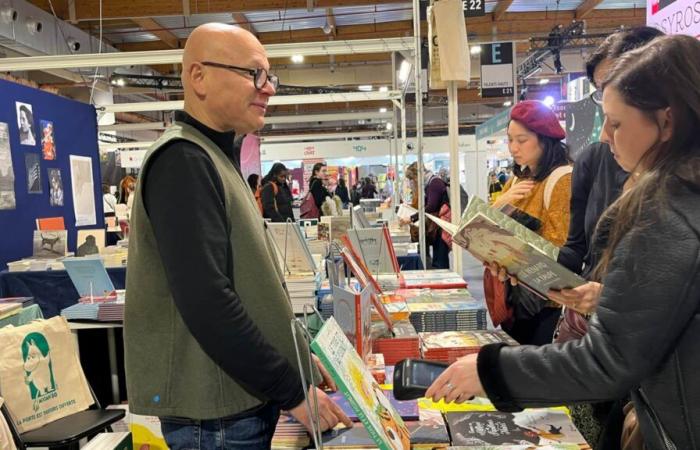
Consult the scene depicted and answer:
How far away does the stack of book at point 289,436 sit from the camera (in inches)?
52.8

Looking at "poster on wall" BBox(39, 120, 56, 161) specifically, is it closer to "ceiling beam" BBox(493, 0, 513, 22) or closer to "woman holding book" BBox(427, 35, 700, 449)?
"woman holding book" BBox(427, 35, 700, 449)

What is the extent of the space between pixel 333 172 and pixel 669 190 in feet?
61.8

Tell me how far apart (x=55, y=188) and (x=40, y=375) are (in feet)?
14.3

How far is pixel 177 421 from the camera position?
1227 millimetres

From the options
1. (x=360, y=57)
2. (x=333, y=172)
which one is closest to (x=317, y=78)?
(x=360, y=57)

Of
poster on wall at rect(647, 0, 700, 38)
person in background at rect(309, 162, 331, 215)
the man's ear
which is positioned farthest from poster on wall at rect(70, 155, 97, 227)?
poster on wall at rect(647, 0, 700, 38)

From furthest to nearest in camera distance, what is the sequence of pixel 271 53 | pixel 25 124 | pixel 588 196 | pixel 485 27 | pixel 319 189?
pixel 485 27 → pixel 319 189 → pixel 25 124 → pixel 271 53 → pixel 588 196

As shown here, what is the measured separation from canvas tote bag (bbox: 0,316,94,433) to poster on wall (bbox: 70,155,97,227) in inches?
180

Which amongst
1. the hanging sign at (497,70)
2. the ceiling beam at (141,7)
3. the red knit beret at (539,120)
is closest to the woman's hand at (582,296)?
the red knit beret at (539,120)

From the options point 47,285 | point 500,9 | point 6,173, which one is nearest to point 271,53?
point 6,173

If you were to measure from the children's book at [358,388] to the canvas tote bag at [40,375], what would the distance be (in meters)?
1.80

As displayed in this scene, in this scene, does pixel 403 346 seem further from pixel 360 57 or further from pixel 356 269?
pixel 360 57

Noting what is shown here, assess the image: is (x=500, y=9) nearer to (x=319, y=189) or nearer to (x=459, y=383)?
(x=319, y=189)

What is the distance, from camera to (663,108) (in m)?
0.93
